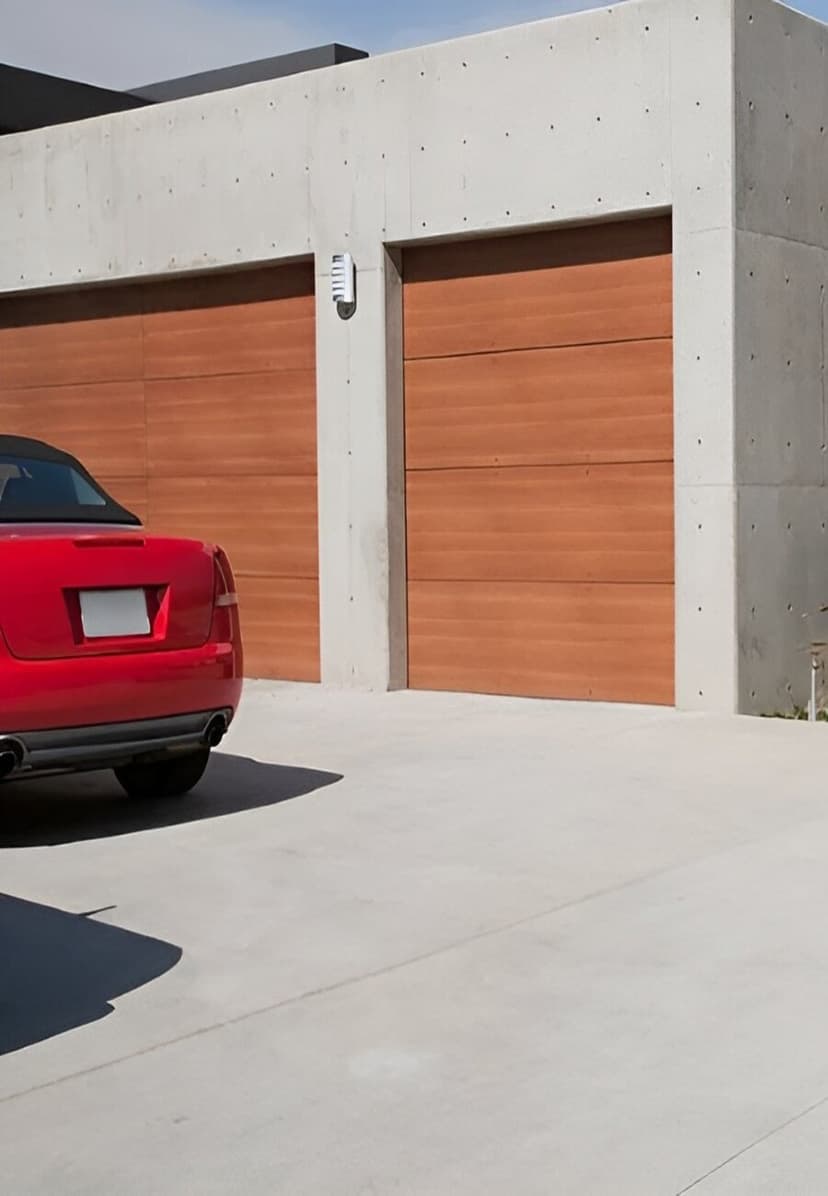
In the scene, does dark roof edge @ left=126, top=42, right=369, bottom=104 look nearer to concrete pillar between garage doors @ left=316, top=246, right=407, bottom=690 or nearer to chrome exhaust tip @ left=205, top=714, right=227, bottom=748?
concrete pillar between garage doors @ left=316, top=246, right=407, bottom=690

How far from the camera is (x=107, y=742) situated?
6.49m

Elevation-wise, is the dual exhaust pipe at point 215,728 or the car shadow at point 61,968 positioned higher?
the dual exhaust pipe at point 215,728

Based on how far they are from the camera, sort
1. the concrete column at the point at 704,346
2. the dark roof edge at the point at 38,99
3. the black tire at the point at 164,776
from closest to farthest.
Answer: the black tire at the point at 164,776, the concrete column at the point at 704,346, the dark roof edge at the point at 38,99

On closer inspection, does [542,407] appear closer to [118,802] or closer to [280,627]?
[280,627]

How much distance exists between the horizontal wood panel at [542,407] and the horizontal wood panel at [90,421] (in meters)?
2.49

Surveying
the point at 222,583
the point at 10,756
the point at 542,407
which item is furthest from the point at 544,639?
the point at 10,756

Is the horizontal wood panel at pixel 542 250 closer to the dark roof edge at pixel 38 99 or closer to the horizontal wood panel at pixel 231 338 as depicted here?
the horizontal wood panel at pixel 231 338

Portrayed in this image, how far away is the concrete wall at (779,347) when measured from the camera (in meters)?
9.99

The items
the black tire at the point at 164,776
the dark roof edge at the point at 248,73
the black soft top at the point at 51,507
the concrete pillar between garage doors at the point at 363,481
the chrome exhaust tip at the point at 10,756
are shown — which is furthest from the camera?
the dark roof edge at the point at 248,73

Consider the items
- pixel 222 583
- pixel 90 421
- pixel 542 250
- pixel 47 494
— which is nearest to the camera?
pixel 222 583

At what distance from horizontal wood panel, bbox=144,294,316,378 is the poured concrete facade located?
339 millimetres

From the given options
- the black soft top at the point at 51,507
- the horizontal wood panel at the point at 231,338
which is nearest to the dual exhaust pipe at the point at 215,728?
the black soft top at the point at 51,507

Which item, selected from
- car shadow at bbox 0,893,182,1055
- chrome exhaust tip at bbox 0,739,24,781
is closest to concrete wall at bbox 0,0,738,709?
chrome exhaust tip at bbox 0,739,24,781

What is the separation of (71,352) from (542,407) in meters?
4.30
